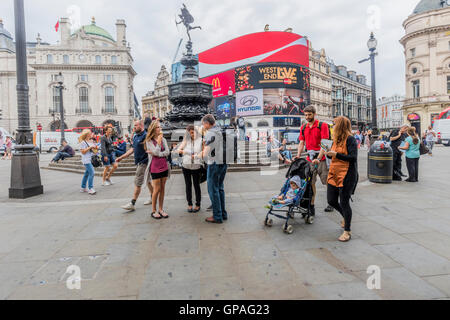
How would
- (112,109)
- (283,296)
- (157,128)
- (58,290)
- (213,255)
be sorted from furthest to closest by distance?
(112,109) → (157,128) → (213,255) → (58,290) → (283,296)

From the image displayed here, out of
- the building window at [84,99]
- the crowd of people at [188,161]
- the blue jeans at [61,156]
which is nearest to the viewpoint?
the crowd of people at [188,161]

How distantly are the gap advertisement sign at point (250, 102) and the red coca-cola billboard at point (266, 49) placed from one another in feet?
17.2

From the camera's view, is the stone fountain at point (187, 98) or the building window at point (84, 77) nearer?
the stone fountain at point (187, 98)

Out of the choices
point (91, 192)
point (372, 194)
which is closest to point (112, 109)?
point (91, 192)

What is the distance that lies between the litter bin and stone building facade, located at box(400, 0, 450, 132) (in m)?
42.3

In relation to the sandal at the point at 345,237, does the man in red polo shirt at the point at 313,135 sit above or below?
above

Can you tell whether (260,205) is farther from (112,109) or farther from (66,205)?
(112,109)

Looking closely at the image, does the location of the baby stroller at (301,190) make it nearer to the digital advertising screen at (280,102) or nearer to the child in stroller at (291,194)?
the child in stroller at (291,194)

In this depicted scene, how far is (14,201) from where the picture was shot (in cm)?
637

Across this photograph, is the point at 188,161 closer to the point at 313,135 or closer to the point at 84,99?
the point at 313,135

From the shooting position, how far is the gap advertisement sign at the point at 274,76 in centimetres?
4156

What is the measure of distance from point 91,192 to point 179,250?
476cm

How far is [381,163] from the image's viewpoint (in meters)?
7.79

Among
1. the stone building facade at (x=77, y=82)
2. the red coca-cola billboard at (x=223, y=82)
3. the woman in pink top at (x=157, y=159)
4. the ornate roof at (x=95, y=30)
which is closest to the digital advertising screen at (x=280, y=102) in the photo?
the red coca-cola billboard at (x=223, y=82)
